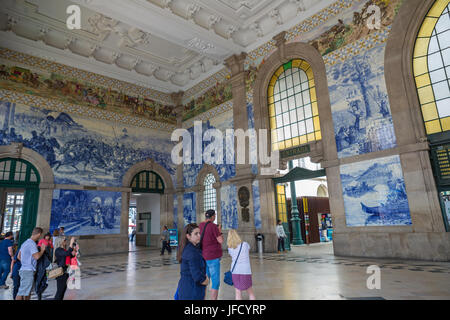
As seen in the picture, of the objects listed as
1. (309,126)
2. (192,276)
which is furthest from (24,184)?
(192,276)

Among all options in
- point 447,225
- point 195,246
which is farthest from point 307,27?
point 195,246

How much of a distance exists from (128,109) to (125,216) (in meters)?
6.22

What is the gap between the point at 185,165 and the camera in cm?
1739

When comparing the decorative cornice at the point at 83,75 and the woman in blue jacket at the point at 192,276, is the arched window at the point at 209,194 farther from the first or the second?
the woman in blue jacket at the point at 192,276

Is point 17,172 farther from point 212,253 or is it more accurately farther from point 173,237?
point 212,253

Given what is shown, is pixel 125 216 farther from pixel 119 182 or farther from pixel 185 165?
pixel 185 165

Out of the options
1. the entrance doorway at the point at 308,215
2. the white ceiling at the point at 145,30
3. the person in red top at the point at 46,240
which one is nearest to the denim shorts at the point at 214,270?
the person in red top at the point at 46,240

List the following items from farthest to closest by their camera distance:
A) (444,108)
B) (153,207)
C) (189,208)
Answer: (153,207) < (189,208) < (444,108)

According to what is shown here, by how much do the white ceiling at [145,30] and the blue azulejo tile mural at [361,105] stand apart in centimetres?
328

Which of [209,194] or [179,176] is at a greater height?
[179,176]

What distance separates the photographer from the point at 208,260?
4270 millimetres

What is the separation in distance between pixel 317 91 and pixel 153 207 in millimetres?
12421

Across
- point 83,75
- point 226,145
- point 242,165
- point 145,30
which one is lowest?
point 242,165
